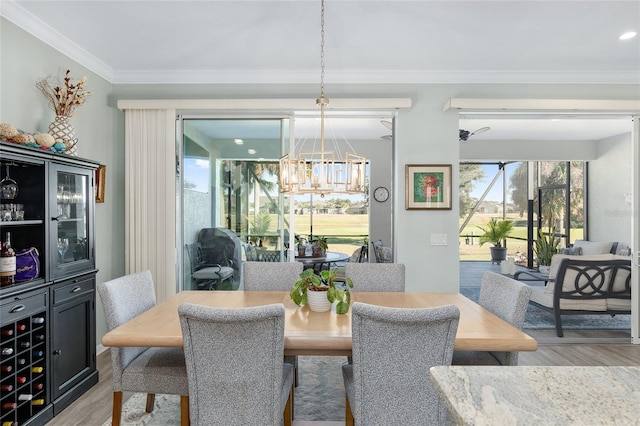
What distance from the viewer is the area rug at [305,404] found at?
2.26m

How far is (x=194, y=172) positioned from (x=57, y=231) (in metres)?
1.51

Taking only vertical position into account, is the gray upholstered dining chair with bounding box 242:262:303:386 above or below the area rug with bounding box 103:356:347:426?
above

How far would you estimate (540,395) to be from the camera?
0.81 metres

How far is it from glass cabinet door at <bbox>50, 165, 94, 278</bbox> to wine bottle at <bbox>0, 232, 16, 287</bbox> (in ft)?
0.78

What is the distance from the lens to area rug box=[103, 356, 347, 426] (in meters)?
2.26

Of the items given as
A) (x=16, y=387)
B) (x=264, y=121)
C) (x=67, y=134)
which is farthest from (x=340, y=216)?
(x=16, y=387)

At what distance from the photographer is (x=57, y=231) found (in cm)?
240

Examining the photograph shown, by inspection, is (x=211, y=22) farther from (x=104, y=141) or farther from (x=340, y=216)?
(x=340, y=216)

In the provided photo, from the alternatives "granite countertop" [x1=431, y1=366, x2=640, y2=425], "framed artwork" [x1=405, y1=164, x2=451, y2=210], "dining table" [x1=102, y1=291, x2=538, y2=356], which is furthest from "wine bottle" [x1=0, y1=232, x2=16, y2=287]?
"framed artwork" [x1=405, y1=164, x2=451, y2=210]

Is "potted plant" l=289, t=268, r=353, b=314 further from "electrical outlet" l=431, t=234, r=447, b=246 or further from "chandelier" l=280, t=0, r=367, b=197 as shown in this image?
"electrical outlet" l=431, t=234, r=447, b=246

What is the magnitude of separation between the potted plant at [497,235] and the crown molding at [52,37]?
26.2 feet

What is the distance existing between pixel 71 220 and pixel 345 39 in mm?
2453

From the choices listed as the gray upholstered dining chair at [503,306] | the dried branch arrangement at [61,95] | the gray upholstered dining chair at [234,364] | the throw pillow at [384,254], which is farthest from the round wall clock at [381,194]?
the gray upholstered dining chair at [234,364]

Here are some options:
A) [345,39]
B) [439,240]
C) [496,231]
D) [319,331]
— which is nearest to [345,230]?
[496,231]
